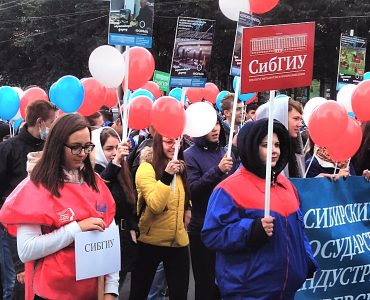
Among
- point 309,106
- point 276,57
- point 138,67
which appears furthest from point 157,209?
point 309,106

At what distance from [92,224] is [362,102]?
3.09 metres

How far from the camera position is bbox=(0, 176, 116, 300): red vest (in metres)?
2.73

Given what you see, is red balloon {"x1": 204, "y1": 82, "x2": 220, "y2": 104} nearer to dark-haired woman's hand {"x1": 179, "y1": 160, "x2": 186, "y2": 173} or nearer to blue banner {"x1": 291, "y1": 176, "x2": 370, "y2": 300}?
dark-haired woman's hand {"x1": 179, "y1": 160, "x2": 186, "y2": 173}

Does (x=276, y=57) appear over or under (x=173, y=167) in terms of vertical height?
over

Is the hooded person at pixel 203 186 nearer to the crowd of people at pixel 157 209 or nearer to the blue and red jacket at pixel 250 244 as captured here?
the crowd of people at pixel 157 209

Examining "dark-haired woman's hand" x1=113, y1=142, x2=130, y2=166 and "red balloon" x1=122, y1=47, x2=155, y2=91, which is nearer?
"dark-haired woman's hand" x1=113, y1=142, x2=130, y2=166

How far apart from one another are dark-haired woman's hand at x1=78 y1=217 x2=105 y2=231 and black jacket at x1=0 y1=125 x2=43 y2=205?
1.97 metres

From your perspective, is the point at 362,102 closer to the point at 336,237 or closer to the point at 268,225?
the point at 336,237

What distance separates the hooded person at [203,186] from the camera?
15.5 feet

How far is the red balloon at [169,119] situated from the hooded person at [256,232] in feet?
4.55

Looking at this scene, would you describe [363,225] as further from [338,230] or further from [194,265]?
[194,265]

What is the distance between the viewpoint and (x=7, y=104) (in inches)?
280

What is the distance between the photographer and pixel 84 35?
31812 millimetres

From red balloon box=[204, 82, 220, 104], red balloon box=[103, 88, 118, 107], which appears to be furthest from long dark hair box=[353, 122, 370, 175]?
red balloon box=[204, 82, 220, 104]
